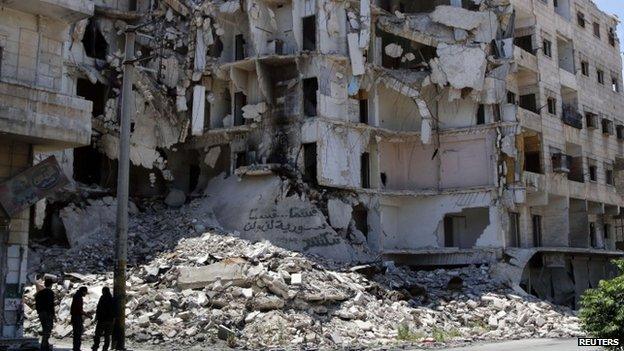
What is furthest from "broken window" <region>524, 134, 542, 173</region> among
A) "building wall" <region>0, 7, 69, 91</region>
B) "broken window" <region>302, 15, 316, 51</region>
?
"building wall" <region>0, 7, 69, 91</region>

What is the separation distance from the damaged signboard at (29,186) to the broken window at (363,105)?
61.9 feet

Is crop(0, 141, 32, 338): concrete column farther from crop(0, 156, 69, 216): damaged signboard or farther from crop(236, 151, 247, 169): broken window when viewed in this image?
crop(236, 151, 247, 169): broken window

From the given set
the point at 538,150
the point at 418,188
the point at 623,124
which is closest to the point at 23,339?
the point at 418,188

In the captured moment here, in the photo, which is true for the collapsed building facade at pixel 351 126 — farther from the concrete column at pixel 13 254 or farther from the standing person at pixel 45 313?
the standing person at pixel 45 313

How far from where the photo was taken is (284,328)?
2003 centimetres

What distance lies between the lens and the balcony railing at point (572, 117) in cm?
3856

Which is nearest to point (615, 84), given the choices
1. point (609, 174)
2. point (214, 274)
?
point (609, 174)

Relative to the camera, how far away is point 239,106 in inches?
1358

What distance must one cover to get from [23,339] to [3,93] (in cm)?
571

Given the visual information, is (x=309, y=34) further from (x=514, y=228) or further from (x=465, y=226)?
(x=514, y=228)

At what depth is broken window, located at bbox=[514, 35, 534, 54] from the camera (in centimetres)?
3781

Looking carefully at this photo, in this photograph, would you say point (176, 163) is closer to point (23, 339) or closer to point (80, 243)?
point (80, 243)

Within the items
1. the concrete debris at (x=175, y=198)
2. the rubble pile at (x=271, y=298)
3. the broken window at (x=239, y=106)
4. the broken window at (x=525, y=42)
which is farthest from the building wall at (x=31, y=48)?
the broken window at (x=525, y=42)

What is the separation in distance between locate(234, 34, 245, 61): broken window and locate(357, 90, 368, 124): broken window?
616cm
